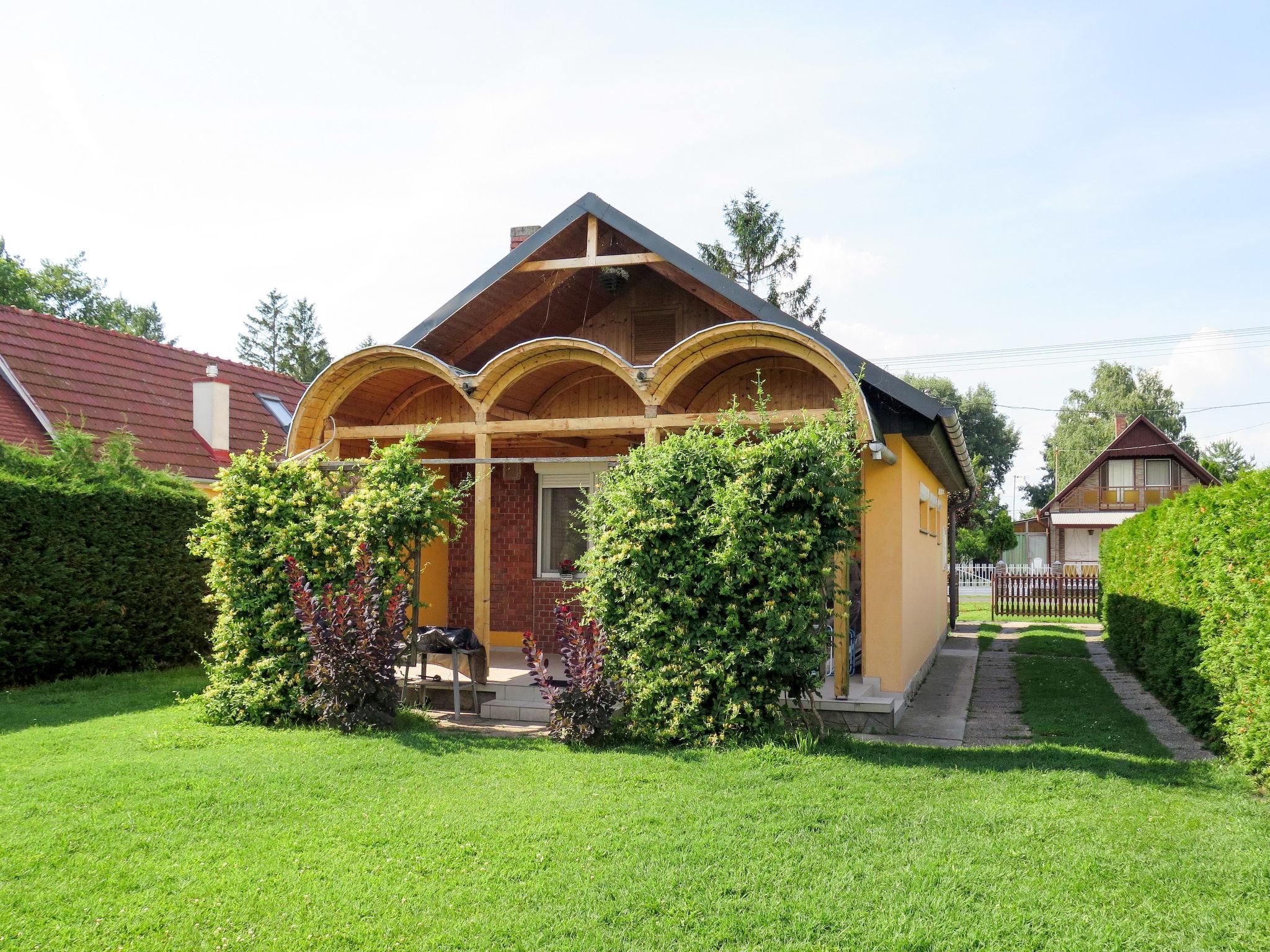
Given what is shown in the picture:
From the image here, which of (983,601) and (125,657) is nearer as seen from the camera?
(125,657)

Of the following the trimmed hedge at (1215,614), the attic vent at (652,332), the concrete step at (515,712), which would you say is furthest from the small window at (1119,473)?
the concrete step at (515,712)

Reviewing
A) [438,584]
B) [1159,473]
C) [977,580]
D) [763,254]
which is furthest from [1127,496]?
[438,584]

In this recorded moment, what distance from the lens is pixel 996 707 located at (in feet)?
33.9

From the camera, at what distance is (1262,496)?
23.2 feet

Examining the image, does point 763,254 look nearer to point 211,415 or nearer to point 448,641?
point 211,415

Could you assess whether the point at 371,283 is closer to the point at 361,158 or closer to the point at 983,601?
the point at 361,158

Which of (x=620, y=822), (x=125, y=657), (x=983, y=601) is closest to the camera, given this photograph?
(x=620, y=822)

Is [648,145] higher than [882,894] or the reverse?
higher

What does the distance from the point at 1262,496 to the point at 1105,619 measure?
12.7 m

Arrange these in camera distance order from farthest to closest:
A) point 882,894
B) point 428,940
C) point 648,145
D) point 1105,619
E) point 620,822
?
point 1105,619, point 648,145, point 620,822, point 882,894, point 428,940

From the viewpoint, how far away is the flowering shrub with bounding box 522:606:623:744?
7.67m

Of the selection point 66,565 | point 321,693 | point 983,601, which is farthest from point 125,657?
point 983,601

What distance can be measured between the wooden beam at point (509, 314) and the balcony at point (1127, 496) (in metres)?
39.0

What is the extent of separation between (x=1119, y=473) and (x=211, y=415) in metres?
39.6
